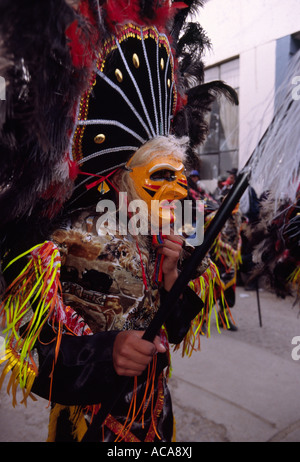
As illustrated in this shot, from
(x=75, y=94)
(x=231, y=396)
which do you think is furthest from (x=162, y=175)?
(x=231, y=396)

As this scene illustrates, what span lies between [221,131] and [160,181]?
8160 millimetres

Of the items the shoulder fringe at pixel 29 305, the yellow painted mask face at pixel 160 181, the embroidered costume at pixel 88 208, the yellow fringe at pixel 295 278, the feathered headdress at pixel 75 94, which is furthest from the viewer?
the yellow fringe at pixel 295 278

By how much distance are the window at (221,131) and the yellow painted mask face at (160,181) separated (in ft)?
22.7

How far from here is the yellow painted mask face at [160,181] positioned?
1.31 meters

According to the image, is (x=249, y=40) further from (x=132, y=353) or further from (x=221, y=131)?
(x=132, y=353)

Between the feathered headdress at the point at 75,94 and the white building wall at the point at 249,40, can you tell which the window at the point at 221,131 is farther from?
the feathered headdress at the point at 75,94

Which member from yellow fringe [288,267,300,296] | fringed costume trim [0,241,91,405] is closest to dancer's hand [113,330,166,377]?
fringed costume trim [0,241,91,405]

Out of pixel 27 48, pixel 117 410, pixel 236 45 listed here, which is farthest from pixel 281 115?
pixel 236 45

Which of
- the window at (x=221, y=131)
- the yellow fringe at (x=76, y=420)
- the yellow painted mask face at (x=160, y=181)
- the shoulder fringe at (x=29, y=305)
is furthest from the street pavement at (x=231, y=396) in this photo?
the window at (x=221, y=131)

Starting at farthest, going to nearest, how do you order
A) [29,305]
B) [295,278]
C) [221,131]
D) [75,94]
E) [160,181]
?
[221,131] < [295,278] < [160,181] < [29,305] < [75,94]

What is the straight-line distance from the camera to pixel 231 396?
9.33ft

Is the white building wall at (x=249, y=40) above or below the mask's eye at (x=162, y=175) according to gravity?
above

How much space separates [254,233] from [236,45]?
6.64m

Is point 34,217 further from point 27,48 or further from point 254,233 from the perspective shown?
point 254,233
